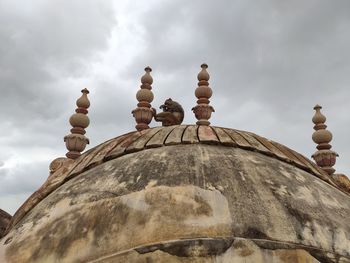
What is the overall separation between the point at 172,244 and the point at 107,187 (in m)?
1.07

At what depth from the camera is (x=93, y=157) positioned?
16.0 ft

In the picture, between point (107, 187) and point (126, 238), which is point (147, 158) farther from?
point (126, 238)

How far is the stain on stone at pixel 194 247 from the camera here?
316 cm

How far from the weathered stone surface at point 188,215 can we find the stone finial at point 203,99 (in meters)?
2.05

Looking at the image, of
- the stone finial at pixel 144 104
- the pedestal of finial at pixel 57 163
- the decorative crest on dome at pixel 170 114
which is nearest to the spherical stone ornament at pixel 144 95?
the stone finial at pixel 144 104

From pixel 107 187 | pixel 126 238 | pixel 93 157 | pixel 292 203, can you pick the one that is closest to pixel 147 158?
pixel 107 187

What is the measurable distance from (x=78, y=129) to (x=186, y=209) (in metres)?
3.10

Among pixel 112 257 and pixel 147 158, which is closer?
pixel 112 257

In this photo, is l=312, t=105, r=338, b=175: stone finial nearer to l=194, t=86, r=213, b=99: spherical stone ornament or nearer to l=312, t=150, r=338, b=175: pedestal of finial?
l=312, t=150, r=338, b=175: pedestal of finial

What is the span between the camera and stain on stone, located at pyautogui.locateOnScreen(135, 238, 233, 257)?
125 inches

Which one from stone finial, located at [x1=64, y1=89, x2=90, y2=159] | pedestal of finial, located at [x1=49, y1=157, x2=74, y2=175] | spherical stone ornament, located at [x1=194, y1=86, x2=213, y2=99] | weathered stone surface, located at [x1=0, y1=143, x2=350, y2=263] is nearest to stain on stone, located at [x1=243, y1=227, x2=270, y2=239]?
weathered stone surface, located at [x1=0, y1=143, x2=350, y2=263]

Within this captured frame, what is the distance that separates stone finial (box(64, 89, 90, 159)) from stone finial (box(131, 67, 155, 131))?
0.76 m

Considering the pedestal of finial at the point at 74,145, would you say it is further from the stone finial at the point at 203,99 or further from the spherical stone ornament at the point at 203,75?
the spherical stone ornament at the point at 203,75

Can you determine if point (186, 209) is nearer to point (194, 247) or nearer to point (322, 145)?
point (194, 247)
